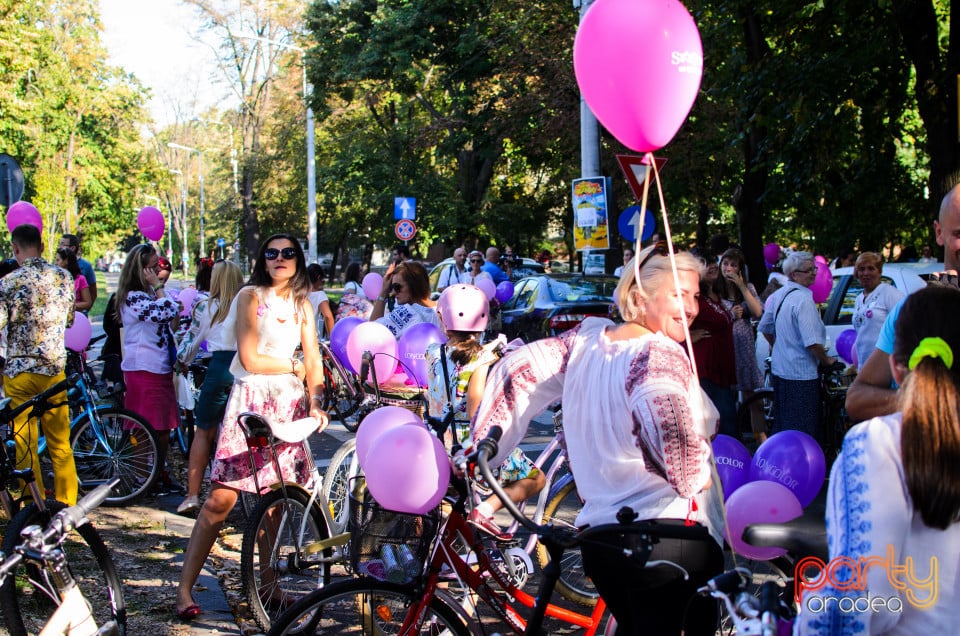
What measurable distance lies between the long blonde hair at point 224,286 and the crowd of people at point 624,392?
2cm

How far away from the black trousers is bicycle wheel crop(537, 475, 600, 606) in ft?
7.00

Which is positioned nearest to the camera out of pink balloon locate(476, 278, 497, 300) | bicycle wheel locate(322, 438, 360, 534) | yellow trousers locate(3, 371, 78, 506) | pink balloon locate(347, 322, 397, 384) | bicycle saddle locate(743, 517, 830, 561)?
bicycle saddle locate(743, 517, 830, 561)


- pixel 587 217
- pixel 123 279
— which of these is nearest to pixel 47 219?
→ pixel 587 217

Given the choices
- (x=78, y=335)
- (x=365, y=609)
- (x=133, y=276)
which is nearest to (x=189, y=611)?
(x=365, y=609)

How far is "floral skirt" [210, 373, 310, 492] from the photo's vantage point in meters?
4.65

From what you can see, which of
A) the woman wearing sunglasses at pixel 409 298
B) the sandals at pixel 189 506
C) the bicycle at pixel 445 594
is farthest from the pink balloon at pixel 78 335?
the bicycle at pixel 445 594

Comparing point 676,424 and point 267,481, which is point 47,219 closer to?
point 267,481

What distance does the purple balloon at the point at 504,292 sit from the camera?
16.7 m

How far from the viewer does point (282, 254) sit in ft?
16.1

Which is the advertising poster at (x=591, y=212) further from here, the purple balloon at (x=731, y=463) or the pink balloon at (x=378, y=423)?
the pink balloon at (x=378, y=423)

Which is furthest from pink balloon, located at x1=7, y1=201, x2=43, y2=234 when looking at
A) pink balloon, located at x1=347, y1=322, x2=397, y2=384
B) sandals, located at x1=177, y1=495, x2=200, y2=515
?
pink balloon, located at x1=347, y1=322, x2=397, y2=384

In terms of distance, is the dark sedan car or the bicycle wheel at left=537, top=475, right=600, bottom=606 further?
the dark sedan car

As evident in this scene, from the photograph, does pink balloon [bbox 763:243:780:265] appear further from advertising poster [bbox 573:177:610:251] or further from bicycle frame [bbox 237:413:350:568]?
bicycle frame [bbox 237:413:350:568]
